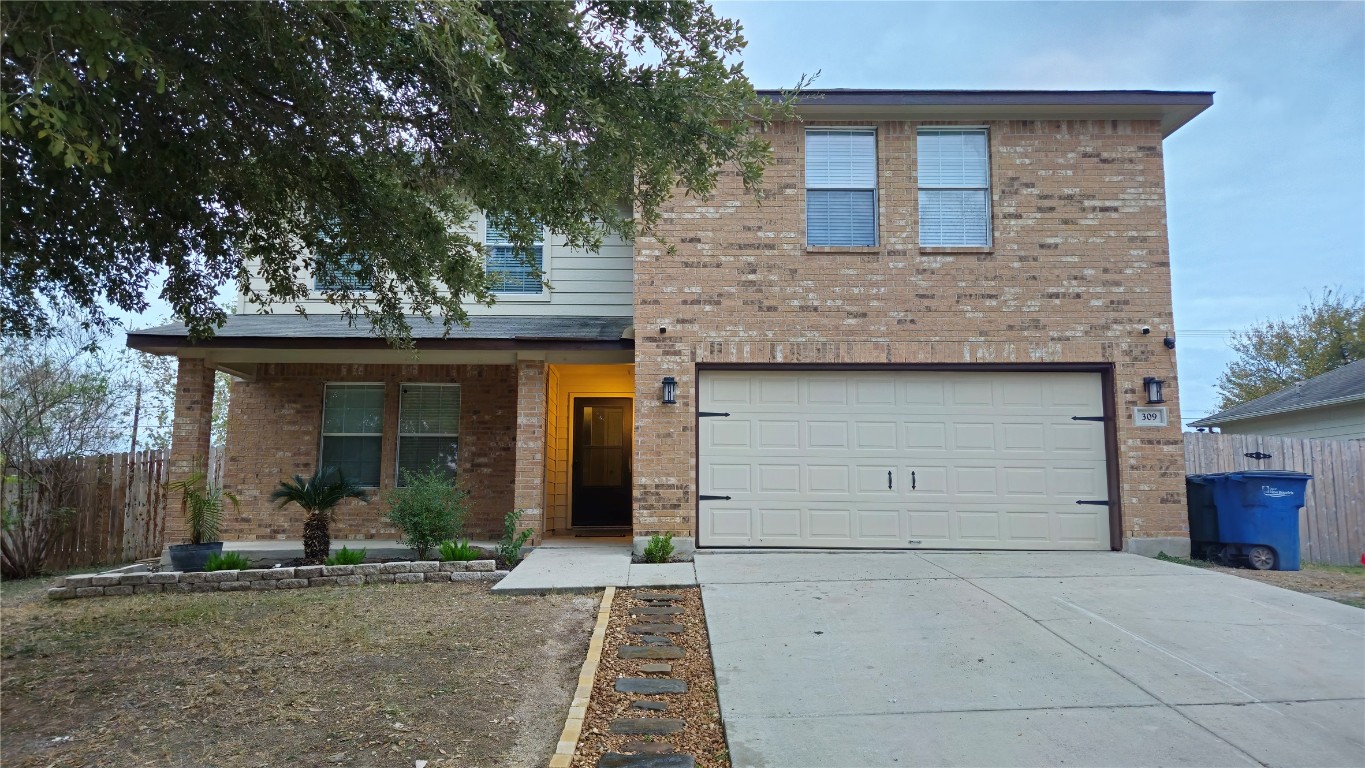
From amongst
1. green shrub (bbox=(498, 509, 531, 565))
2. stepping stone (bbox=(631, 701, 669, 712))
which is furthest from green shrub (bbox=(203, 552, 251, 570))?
stepping stone (bbox=(631, 701, 669, 712))

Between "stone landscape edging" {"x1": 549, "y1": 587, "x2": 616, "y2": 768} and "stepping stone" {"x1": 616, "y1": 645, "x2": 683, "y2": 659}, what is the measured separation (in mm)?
163

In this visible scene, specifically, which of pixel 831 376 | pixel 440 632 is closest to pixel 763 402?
pixel 831 376

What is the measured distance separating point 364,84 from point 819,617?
16.8ft

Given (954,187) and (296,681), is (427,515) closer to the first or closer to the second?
(296,681)

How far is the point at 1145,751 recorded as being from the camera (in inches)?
139

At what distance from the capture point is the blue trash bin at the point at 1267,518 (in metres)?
7.91

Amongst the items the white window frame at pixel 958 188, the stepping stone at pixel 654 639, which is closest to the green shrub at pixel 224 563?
the stepping stone at pixel 654 639

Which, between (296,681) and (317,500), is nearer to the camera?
(296,681)

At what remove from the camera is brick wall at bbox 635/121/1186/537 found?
336 inches

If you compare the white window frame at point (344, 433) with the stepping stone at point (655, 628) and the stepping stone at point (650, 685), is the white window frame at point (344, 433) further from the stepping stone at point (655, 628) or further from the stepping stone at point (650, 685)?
the stepping stone at point (650, 685)

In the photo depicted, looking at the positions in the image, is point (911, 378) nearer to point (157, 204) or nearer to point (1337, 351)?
point (157, 204)

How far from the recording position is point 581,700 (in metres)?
4.19

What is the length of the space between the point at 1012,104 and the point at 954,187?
1062 mm

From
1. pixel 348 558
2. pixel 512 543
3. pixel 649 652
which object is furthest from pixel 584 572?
pixel 348 558
